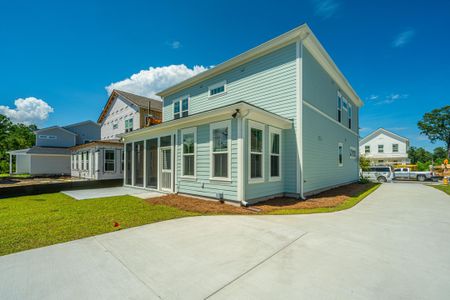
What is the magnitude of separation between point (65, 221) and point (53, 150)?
2591cm

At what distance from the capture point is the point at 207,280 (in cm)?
254

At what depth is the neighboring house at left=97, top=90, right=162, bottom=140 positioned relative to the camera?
19891 millimetres

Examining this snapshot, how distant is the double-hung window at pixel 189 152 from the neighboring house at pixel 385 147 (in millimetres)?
36923

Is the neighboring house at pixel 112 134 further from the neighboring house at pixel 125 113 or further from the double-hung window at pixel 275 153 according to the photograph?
the double-hung window at pixel 275 153

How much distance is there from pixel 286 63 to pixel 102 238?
884cm

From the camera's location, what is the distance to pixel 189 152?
8.84 meters

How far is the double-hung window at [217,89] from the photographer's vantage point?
11.1 m

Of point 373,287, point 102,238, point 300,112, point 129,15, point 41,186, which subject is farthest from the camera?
point 41,186

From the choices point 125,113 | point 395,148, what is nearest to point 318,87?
point 125,113

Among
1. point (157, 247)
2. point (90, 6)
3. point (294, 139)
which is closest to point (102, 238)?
point (157, 247)

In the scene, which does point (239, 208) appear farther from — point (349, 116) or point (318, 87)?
point (349, 116)

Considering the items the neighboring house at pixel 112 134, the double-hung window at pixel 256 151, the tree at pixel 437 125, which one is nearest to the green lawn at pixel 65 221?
the double-hung window at pixel 256 151

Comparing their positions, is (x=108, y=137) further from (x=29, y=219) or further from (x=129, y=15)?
(x=29, y=219)

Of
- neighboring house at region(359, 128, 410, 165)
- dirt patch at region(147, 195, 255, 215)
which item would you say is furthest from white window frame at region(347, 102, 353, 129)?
neighboring house at region(359, 128, 410, 165)
